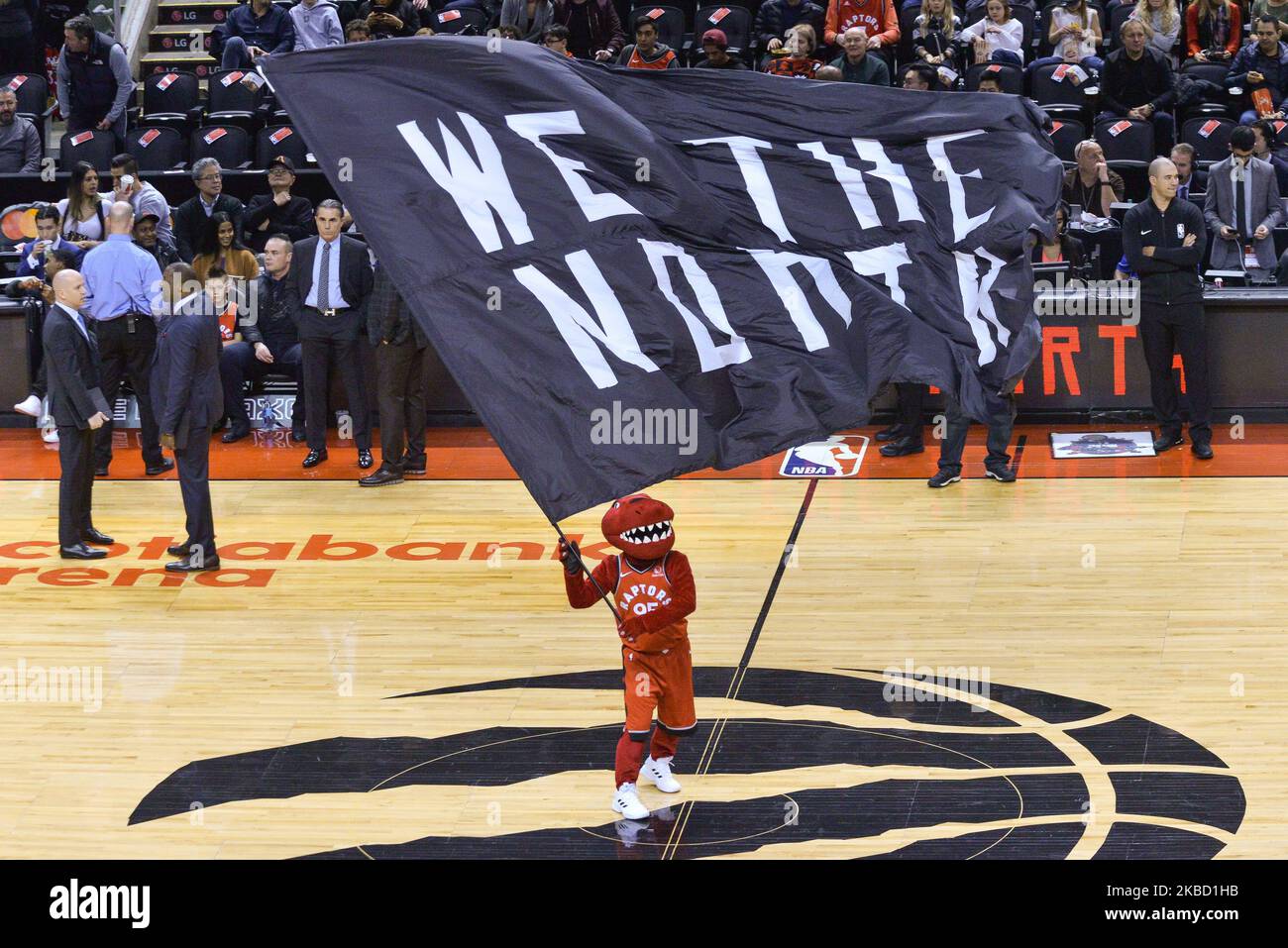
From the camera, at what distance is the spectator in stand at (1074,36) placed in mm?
17031

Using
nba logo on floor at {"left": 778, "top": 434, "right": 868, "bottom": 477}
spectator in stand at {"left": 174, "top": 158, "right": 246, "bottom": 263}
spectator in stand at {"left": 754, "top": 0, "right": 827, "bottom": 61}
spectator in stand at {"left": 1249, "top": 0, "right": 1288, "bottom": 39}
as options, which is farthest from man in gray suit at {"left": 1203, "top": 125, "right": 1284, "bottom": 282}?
spectator in stand at {"left": 174, "top": 158, "right": 246, "bottom": 263}

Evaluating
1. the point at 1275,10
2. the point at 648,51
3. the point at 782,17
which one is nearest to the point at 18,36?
the point at 648,51

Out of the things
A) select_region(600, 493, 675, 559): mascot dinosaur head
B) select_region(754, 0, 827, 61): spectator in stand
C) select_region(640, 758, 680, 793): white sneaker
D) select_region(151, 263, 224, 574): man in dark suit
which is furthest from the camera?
select_region(754, 0, 827, 61): spectator in stand

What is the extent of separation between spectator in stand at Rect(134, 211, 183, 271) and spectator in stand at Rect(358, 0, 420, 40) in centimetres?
347

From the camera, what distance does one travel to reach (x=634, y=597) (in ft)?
24.6

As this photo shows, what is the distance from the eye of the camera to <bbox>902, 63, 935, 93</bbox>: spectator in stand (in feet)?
50.0

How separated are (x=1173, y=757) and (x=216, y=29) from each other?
1396cm

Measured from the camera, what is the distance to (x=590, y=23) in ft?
58.1

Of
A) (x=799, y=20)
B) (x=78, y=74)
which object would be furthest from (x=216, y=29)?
(x=799, y=20)

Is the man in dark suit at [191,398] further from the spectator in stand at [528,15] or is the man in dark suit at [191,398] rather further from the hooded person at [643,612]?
the spectator in stand at [528,15]

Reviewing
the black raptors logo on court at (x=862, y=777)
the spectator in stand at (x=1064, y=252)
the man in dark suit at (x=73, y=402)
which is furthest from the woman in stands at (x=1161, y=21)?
the man in dark suit at (x=73, y=402)

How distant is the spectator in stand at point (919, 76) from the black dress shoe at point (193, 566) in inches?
292

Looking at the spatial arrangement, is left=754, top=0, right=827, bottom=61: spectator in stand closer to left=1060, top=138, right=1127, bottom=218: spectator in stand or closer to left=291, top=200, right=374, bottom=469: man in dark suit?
left=1060, top=138, right=1127, bottom=218: spectator in stand

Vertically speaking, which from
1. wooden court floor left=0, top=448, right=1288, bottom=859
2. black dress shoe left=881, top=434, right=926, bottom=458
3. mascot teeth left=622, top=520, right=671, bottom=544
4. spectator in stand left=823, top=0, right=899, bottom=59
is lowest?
black dress shoe left=881, top=434, right=926, bottom=458
